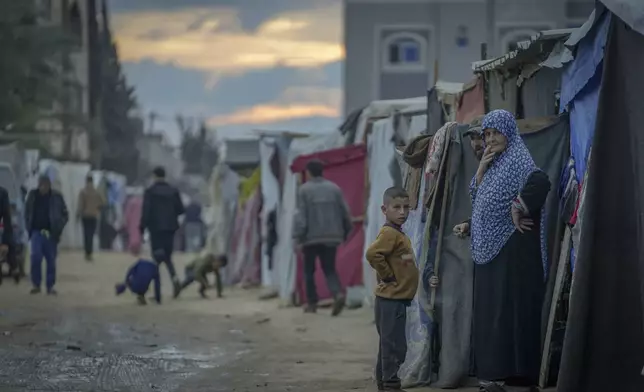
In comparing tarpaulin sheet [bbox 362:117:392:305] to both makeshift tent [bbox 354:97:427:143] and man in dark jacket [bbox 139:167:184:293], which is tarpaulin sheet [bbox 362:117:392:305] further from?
man in dark jacket [bbox 139:167:184:293]

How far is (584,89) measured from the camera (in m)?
8.12

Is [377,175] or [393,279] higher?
[377,175]

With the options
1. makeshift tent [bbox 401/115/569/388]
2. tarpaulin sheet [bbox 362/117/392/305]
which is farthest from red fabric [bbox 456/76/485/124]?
tarpaulin sheet [bbox 362/117/392/305]

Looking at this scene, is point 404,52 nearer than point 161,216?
No

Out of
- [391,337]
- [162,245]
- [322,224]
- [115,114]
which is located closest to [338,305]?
[322,224]

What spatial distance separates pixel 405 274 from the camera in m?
8.54

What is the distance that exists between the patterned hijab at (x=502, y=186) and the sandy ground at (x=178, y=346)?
1555 mm

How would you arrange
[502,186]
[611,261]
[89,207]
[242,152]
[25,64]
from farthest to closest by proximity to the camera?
[25,64] → [89,207] → [242,152] → [502,186] → [611,261]

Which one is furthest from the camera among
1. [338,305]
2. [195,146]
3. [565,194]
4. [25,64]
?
[195,146]

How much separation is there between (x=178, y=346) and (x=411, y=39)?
27.8 m

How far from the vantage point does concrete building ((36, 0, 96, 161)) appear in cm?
4766

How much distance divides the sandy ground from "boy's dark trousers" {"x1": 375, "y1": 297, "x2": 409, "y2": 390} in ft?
1.42

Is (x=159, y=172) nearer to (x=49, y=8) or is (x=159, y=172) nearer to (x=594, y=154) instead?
(x=594, y=154)

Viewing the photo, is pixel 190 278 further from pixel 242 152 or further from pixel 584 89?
pixel 584 89
